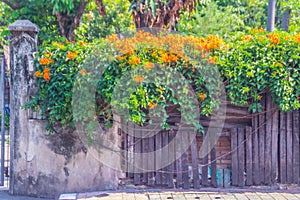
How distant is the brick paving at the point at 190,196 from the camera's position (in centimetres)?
608

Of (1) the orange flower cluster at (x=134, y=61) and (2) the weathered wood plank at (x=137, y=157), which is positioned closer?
(1) the orange flower cluster at (x=134, y=61)

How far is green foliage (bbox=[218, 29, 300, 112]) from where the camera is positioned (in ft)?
20.0

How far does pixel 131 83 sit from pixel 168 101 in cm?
68

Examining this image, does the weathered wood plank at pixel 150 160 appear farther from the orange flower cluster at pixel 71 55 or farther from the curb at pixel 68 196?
the orange flower cluster at pixel 71 55

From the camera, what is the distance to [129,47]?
607 centimetres

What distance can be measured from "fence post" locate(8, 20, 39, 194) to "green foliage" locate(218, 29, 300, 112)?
3.06 m

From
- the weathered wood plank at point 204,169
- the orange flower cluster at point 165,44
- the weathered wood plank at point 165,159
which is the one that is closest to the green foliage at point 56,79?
the orange flower cluster at point 165,44

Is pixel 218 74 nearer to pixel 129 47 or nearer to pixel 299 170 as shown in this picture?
pixel 129 47

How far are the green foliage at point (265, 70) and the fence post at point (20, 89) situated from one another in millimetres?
3064

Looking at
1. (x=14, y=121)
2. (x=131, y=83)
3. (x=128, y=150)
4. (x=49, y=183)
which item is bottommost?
(x=49, y=183)

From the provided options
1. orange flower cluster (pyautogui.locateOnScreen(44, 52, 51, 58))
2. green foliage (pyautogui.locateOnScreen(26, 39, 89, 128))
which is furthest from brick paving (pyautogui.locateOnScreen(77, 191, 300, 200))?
orange flower cluster (pyautogui.locateOnScreen(44, 52, 51, 58))

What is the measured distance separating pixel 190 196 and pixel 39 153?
2478 mm

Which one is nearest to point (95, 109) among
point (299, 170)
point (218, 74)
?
point (218, 74)

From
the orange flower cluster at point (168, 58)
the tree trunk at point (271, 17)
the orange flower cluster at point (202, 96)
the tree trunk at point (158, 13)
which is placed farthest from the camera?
the tree trunk at point (271, 17)
